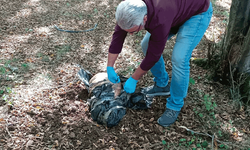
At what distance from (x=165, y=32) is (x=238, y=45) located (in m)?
1.39

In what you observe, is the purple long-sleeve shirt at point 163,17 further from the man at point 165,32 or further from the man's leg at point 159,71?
the man's leg at point 159,71

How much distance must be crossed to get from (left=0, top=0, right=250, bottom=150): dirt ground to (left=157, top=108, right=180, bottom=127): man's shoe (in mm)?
74

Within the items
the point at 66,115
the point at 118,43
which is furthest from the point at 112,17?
the point at 66,115

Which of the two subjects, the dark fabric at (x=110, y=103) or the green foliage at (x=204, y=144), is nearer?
the green foliage at (x=204, y=144)

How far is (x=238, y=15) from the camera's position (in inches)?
98.7

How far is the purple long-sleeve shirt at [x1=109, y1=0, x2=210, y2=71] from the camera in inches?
67.1

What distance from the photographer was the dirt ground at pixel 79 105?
7.25 feet

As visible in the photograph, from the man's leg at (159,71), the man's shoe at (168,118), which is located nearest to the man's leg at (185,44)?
the man's shoe at (168,118)

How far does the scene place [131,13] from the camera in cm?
159

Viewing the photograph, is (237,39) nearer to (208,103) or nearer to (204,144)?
(208,103)

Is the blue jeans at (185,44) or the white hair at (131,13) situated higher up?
the white hair at (131,13)

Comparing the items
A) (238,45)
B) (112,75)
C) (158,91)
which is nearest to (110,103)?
(112,75)

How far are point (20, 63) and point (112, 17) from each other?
7.95ft

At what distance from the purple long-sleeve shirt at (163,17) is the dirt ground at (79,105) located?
86 centimetres
